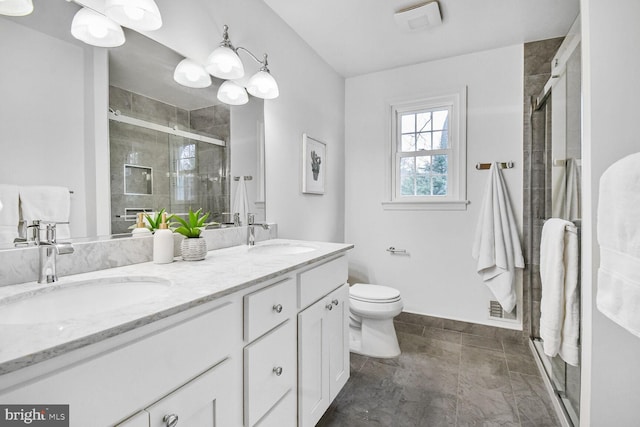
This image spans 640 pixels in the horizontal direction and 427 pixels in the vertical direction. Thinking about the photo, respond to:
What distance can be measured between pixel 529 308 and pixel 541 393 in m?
0.79

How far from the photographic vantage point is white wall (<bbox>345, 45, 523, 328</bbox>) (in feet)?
8.38

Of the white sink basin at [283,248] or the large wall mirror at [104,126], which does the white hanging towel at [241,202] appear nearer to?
the large wall mirror at [104,126]

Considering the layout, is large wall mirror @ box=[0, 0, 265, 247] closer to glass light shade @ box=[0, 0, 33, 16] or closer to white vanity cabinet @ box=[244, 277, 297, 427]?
glass light shade @ box=[0, 0, 33, 16]

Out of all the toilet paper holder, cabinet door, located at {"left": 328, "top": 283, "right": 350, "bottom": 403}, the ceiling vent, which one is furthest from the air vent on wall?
the ceiling vent

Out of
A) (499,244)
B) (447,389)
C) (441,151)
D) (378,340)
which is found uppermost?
(441,151)

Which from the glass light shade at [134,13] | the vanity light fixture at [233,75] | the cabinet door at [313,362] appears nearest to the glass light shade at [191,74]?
the vanity light fixture at [233,75]

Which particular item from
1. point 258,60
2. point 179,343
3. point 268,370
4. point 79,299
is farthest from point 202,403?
point 258,60

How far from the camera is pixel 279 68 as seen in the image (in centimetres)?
217

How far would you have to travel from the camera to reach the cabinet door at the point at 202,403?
703 mm

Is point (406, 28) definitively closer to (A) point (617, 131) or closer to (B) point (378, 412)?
(A) point (617, 131)

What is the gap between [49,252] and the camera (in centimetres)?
92

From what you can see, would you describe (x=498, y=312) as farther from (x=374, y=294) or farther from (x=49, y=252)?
(x=49, y=252)

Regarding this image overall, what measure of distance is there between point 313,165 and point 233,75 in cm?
107

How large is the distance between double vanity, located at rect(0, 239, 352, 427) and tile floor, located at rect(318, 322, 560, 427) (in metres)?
0.38
